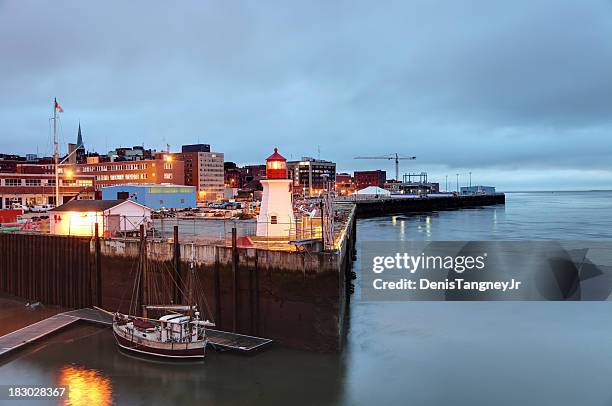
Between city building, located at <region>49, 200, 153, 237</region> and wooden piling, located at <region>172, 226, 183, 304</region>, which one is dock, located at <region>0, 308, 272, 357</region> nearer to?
wooden piling, located at <region>172, 226, 183, 304</region>

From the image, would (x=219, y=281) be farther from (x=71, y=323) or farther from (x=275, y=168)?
(x=275, y=168)

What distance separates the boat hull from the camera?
2088cm

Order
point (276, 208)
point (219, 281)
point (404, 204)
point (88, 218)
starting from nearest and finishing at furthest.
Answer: point (219, 281) → point (276, 208) → point (88, 218) → point (404, 204)

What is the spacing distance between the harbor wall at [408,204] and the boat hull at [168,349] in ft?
339

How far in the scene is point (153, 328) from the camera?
22422mm

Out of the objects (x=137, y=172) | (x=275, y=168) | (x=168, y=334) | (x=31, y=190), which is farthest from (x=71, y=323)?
(x=137, y=172)

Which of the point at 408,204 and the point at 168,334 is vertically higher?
the point at 408,204

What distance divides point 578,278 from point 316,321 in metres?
30.1

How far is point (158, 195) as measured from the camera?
261ft

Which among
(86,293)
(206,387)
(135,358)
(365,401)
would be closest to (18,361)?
(135,358)

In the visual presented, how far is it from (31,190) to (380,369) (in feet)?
258

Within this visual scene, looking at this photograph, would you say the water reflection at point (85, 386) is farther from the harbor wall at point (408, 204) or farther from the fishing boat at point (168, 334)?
the harbor wall at point (408, 204)

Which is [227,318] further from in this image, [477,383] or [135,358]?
[477,383]

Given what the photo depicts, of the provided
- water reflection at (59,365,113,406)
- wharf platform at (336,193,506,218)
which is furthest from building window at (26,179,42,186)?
water reflection at (59,365,113,406)
